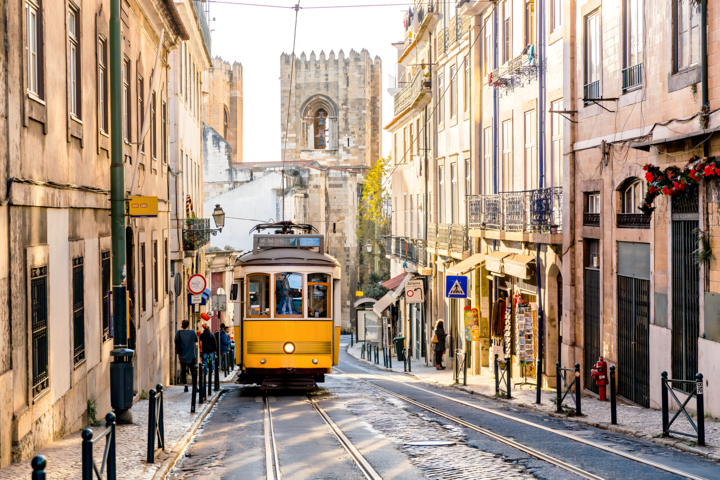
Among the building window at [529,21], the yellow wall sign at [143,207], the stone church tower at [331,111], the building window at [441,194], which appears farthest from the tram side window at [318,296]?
the stone church tower at [331,111]

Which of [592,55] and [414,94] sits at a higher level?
[414,94]

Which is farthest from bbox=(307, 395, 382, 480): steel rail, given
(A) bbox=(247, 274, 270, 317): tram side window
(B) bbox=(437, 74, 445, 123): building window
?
(B) bbox=(437, 74, 445, 123): building window

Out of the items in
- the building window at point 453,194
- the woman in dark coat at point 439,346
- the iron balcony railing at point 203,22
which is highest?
the iron balcony railing at point 203,22

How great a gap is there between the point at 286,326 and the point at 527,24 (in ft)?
31.5

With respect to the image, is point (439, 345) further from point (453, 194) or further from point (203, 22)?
point (203, 22)

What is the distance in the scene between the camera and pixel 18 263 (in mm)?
9117

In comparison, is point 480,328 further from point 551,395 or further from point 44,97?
point 44,97

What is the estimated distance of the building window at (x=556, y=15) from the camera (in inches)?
747

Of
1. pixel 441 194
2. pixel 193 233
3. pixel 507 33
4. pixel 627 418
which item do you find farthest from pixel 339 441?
pixel 441 194

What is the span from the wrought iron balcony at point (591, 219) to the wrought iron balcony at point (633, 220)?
1173 mm

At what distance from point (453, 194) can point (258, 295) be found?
1373 cm

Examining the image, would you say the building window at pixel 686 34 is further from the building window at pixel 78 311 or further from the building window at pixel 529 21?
the building window at pixel 78 311

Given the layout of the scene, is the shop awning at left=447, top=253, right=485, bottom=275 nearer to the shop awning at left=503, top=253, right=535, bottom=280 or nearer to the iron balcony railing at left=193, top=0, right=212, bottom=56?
the shop awning at left=503, top=253, right=535, bottom=280

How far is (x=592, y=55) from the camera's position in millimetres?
17125
